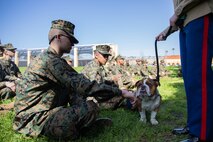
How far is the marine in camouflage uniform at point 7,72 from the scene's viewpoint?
8.41 m

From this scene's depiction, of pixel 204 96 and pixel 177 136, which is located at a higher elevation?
pixel 204 96

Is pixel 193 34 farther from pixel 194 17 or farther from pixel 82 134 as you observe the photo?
pixel 82 134

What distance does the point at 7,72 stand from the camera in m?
9.64

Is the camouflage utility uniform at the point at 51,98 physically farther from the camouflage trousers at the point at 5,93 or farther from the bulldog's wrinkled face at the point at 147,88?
the camouflage trousers at the point at 5,93

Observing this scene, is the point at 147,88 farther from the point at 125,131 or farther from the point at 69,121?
the point at 69,121

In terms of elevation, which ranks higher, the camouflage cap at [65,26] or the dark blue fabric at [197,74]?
the camouflage cap at [65,26]

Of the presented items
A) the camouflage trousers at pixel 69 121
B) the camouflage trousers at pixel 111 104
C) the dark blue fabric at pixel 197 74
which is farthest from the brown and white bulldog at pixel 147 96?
the dark blue fabric at pixel 197 74

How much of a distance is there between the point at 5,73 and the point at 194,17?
7.58 metres

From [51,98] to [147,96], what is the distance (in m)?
1.99

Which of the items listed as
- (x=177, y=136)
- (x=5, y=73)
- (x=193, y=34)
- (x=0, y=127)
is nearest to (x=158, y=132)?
(x=177, y=136)

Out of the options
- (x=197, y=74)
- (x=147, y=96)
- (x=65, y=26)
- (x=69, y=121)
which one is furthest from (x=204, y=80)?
(x=147, y=96)

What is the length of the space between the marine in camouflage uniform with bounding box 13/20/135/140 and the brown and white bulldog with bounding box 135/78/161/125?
4.55 ft

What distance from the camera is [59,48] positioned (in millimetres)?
4129

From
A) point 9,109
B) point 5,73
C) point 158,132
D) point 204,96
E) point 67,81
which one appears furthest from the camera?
point 5,73
